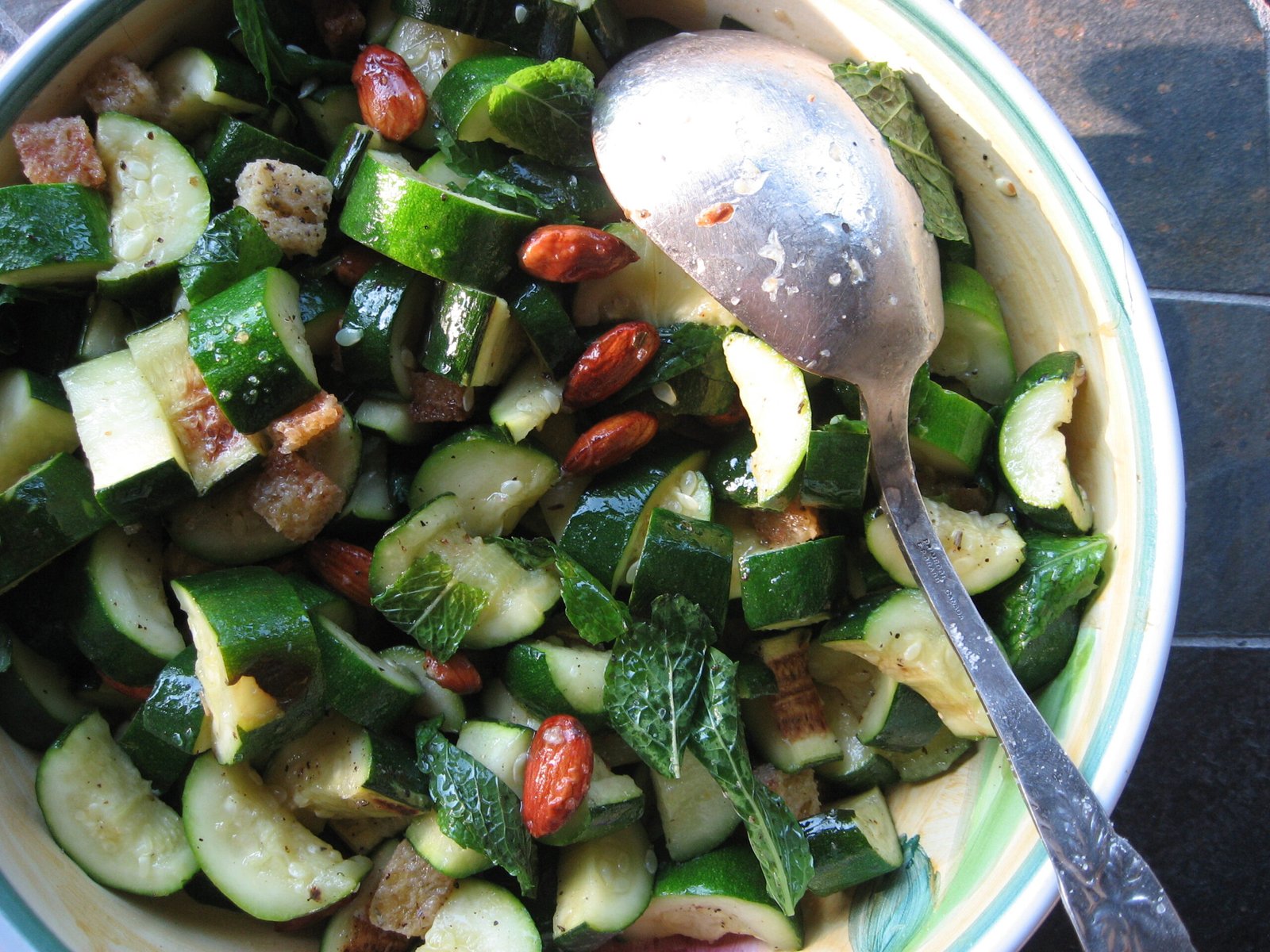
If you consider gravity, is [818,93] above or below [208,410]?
above

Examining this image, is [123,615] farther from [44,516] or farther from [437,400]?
[437,400]

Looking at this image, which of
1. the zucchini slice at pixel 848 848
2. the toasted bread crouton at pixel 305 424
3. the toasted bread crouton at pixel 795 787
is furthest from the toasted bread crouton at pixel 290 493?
the zucchini slice at pixel 848 848

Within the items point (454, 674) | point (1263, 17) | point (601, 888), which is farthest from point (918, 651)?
point (1263, 17)

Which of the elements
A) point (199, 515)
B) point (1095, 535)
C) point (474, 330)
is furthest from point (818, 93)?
point (199, 515)

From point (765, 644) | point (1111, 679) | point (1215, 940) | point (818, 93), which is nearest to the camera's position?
point (1111, 679)

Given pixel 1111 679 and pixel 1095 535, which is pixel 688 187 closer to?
pixel 1095 535
